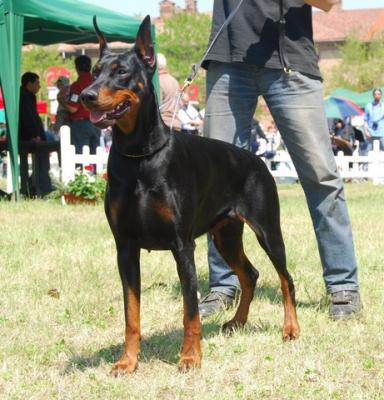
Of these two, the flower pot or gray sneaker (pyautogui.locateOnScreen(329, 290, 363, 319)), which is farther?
the flower pot

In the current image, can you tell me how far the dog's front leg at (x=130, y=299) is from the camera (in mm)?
3855

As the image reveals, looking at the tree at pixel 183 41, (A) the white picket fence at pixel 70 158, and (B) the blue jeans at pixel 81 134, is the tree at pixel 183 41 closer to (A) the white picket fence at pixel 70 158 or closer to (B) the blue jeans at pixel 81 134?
(B) the blue jeans at pixel 81 134

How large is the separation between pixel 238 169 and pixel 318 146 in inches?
25.9

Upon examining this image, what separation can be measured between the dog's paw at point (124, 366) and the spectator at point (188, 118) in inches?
460

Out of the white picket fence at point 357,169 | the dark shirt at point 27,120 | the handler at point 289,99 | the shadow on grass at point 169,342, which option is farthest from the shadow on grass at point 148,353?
the white picket fence at point 357,169

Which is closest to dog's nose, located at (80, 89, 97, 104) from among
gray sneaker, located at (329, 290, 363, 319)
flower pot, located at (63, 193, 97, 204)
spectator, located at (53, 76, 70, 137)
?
gray sneaker, located at (329, 290, 363, 319)

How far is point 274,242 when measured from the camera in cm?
456

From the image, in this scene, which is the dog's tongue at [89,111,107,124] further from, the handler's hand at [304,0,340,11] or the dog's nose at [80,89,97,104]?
the handler's hand at [304,0,340,11]

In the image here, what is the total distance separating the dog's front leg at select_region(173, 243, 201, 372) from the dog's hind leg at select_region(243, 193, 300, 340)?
72 centimetres

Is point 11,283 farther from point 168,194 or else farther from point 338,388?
point 338,388

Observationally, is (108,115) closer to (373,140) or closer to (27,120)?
(27,120)

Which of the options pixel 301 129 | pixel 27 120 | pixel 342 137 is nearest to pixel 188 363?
pixel 301 129

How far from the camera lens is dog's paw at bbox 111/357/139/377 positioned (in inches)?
149

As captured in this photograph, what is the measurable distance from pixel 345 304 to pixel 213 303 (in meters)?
0.81
